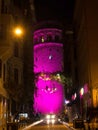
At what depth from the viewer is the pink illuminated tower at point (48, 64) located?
4232 inches

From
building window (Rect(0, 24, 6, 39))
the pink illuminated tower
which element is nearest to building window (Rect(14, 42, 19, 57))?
building window (Rect(0, 24, 6, 39))

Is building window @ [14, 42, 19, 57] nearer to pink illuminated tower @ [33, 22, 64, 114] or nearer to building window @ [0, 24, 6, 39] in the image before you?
building window @ [0, 24, 6, 39]

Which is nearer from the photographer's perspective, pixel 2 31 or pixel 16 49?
pixel 2 31

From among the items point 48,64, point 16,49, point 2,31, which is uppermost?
point 48,64

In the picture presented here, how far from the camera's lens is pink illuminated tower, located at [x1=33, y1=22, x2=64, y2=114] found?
10750 cm

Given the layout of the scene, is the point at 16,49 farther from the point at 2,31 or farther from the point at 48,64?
the point at 48,64

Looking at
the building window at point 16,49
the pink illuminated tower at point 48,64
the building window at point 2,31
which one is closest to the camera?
the building window at point 2,31

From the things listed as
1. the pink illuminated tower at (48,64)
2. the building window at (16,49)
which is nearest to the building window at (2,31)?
the building window at (16,49)

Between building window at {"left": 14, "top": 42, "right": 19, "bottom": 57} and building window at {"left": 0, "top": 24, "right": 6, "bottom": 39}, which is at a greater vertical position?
building window at {"left": 14, "top": 42, "right": 19, "bottom": 57}

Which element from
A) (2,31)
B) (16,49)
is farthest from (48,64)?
(2,31)

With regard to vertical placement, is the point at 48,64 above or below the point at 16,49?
above

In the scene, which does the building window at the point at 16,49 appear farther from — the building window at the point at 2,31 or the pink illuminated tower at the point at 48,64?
the pink illuminated tower at the point at 48,64

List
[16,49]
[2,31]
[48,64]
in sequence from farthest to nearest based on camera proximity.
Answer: [48,64], [16,49], [2,31]

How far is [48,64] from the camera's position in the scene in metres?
112
